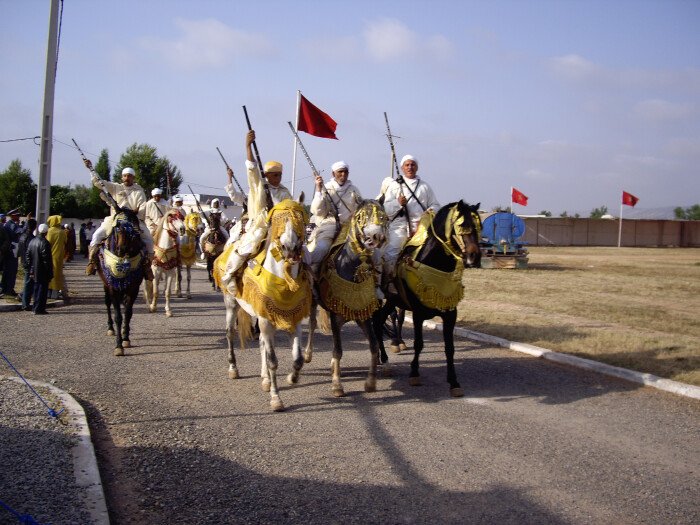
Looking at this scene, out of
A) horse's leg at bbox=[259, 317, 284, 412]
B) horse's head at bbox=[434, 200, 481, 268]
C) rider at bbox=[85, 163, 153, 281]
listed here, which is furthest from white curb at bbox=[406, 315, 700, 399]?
rider at bbox=[85, 163, 153, 281]

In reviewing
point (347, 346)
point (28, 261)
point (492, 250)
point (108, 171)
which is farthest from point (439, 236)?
point (108, 171)

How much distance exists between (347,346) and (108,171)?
43.6 metres

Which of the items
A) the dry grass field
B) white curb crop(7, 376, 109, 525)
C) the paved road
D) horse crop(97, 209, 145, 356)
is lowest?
the paved road

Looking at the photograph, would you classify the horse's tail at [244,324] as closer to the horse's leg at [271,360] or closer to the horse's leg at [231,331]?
the horse's leg at [231,331]

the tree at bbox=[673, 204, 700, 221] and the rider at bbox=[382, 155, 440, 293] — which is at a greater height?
the tree at bbox=[673, 204, 700, 221]

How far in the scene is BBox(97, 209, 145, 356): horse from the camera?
1002 centimetres

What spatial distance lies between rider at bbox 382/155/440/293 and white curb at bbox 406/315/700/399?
2.89 metres

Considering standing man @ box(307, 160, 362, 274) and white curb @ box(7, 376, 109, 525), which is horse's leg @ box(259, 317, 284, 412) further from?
white curb @ box(7, 376, 109, 525)

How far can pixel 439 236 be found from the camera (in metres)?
7.85

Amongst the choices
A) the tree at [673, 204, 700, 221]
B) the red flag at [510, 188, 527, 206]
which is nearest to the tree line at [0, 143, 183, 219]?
the red flag at [510, 188, 527, 206]

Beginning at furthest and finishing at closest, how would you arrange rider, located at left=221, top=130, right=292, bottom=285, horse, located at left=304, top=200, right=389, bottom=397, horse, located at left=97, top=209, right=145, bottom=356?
horse, located at left=97, top=209, right=145, bottom=356 → rider, located at left=221, top=130, right=292, bottom=285 → horse, located at left=304, top=200, right=389, bottom=397

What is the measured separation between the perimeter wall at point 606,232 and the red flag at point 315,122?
4295 cm

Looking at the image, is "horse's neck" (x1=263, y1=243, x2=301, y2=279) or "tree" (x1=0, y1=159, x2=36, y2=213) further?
"tree" (x1=0, y1=159, x2=36, y2=213)

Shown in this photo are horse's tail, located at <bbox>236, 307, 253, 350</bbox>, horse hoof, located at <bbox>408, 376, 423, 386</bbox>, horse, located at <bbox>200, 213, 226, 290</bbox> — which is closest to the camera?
horse hoof, located at <bbox>408, 376, 423, 386</bbox>
